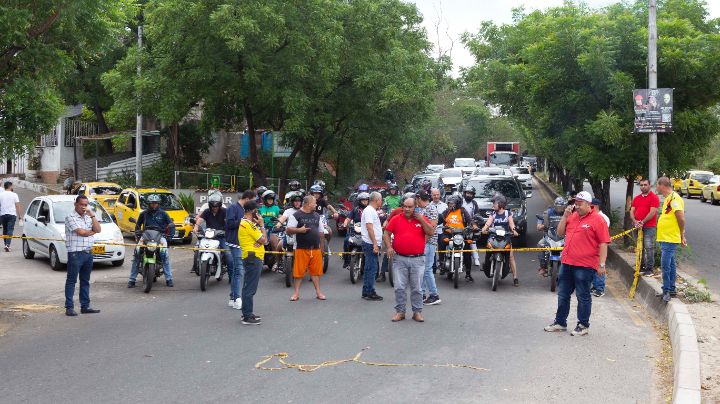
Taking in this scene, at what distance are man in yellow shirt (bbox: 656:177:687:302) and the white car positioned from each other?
11.2m

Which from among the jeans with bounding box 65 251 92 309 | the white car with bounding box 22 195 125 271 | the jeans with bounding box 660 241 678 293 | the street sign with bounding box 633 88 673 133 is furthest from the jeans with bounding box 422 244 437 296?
the white car with bounding box 22 195 125 271

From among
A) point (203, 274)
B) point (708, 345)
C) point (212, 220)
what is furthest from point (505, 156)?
point (708, 345)

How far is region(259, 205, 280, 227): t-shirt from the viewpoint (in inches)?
568

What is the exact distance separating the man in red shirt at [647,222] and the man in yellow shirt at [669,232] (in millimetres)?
1527

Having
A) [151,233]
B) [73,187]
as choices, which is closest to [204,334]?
[151,233]

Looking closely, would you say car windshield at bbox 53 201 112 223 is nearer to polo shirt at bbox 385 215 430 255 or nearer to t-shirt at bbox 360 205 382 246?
t-shirt at bbox 360 205 382 246

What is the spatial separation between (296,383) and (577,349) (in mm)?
3500

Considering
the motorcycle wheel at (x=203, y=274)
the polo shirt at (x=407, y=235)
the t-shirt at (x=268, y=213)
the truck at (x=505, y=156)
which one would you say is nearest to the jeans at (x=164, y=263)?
the motorcycle wheel at (x=203, y=274)

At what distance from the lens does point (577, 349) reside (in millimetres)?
8523

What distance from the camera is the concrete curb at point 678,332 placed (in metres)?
6.58

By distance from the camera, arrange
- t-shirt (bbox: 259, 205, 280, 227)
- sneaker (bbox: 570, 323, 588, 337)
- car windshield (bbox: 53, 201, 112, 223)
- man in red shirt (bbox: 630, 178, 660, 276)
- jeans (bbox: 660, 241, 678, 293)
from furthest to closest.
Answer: car windshield (bbox: 53, 201, 112, 223) → t-shirt (bbox: 259, 205, 280, 227) → man in red shirt (bbox: 630, 178, 660, 276) → jeans (bbox: 660, 241, 678, 293) → sneaker (bbox: 570, 323, 588, 337)

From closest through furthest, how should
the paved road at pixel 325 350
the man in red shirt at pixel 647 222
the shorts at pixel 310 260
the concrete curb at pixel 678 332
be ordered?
the concrete curb at pixel 678 332 < the paved road at pixel 325 350 < the shorts at pixel 310 260 < the man in red shirt at pixel 647 222

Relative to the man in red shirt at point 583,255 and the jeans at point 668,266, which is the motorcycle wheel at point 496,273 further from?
the man in red shirt at point 583,255

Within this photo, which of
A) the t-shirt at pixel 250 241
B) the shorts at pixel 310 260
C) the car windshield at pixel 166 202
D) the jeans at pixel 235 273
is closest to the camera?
the t-shirt at pixel 250 241
